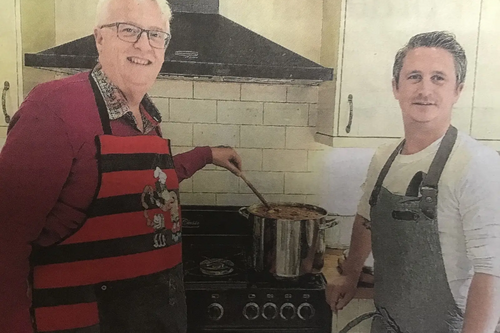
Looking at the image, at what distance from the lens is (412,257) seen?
0.91 m

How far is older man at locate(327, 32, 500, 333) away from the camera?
867 mm

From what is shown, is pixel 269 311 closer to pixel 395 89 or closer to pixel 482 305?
pixel 482 305

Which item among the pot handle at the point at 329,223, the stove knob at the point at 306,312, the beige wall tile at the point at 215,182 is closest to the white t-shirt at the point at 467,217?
the pot handle at the point at 329,223

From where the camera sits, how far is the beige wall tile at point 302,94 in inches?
43.4

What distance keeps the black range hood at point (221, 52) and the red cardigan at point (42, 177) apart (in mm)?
208

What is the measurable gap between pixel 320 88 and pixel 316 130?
11cm

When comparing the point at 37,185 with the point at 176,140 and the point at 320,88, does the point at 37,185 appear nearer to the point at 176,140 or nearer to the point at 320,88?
the point at 176,140

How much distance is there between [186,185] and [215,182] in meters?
0.09

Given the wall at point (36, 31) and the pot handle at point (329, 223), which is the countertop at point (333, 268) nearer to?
the pot handle at point (329, 223)

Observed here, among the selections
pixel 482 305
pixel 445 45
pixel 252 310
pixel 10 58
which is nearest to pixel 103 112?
pixel 10 58

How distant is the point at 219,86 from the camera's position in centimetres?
106

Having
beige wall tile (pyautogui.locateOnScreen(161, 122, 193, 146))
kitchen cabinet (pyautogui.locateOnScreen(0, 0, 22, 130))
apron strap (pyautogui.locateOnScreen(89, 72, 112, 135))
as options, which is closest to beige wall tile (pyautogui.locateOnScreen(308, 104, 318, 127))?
beige wall tile (pyautogui.locateOnScreen(161, 122, 193, 146))

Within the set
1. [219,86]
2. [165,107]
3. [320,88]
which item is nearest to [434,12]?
[320,88]

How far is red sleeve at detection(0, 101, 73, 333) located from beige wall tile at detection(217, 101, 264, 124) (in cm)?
40
